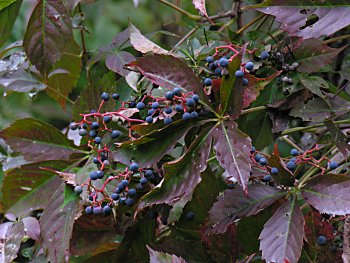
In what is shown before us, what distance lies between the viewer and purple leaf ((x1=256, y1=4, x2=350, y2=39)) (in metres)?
0.87

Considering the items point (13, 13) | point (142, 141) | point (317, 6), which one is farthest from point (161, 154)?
point (13, 13)

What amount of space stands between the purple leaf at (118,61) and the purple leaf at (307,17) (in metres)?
0.29

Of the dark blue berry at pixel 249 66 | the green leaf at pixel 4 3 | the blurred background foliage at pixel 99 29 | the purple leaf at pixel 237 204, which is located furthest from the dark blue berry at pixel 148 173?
the blurred background foliage at pixel 99 29

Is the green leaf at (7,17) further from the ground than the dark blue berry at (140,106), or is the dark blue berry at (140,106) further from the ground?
the green leaf at (7,17)

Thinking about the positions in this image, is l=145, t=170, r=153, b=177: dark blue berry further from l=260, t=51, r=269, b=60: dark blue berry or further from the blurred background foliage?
the blurred background foliage

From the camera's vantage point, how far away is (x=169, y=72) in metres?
0.85

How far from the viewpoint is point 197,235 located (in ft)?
3.25

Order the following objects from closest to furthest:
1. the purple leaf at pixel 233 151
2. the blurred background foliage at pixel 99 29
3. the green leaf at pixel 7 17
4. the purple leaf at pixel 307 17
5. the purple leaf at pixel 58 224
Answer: the purple leaf at pixel 233 151 → the purple leaf at pixel 307 17 → the purple leaf at pixel 58 224 → the green leaf at pixel 7 17 → the blurred background foliage at pixel 99 29

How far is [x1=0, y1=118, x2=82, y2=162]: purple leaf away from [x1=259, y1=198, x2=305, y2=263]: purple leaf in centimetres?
43

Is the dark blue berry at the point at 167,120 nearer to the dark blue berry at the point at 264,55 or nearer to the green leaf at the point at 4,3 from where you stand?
the dark blue berry at the point at 264,55

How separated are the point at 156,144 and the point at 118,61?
0.98ft

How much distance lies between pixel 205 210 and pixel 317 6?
369 mm

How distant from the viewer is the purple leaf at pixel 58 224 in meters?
0.97

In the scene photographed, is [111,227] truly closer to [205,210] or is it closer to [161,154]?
[205,210]
